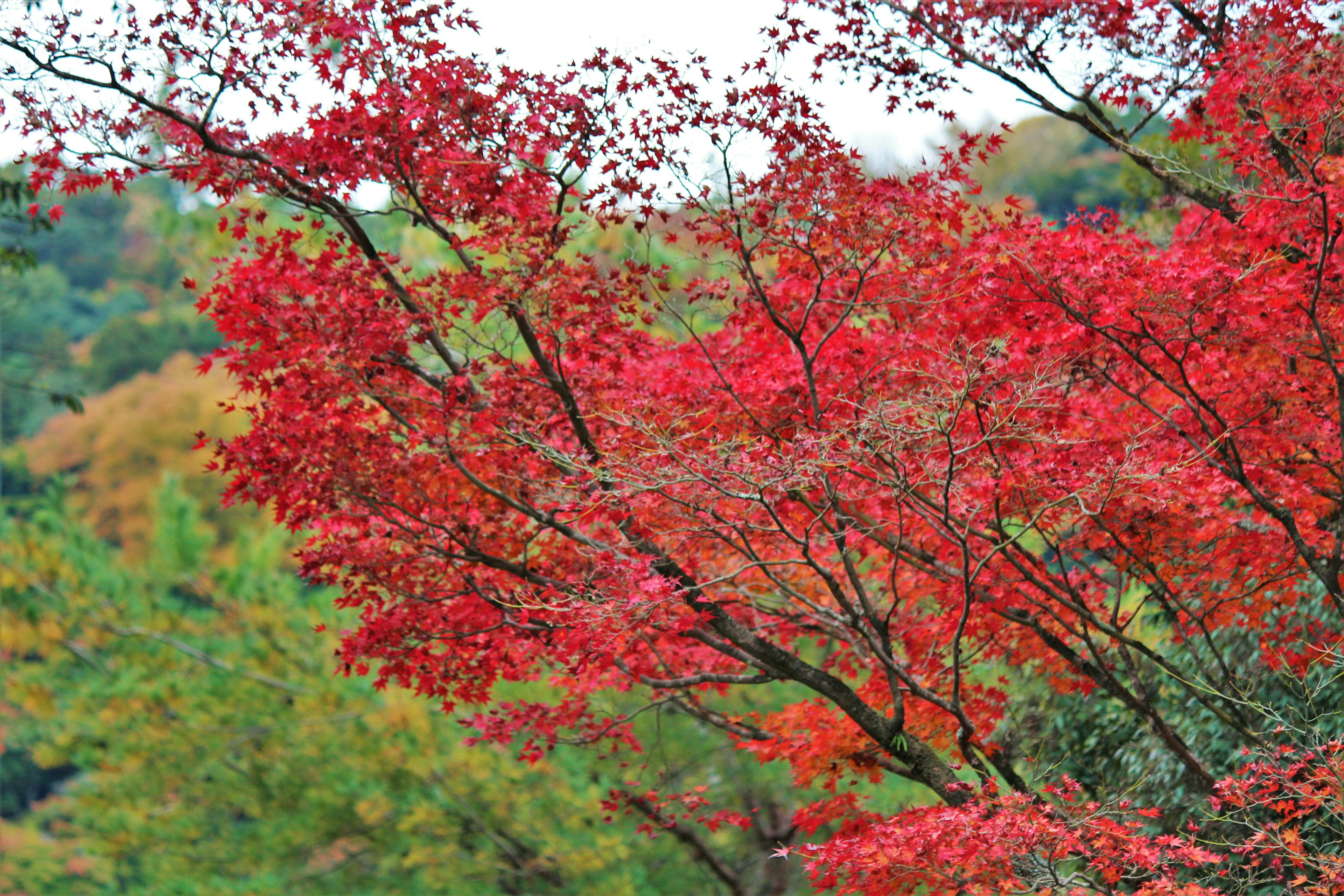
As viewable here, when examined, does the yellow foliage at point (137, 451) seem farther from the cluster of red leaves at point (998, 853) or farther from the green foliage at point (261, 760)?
the cluster of red leaves at point (998, 853)

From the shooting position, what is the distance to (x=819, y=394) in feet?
16.9

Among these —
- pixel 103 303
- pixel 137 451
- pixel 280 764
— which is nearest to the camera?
pixel 280 764

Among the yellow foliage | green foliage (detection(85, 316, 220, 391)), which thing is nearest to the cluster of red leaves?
the yellow foliage

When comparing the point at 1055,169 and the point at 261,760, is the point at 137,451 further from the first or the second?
the point at 1055,169

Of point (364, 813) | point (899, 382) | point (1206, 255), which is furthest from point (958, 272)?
point (364, 813)

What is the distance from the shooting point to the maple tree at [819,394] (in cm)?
438

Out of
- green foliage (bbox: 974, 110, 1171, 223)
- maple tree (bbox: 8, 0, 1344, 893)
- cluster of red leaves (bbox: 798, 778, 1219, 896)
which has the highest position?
green foliage (bbox: 974, 110, 1171, 223)

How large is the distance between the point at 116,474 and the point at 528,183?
31.5 m

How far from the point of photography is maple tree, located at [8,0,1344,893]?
4.38 meters

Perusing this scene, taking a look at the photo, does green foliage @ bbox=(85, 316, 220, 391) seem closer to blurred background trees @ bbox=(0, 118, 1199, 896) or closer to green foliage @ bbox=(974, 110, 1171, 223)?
green foliage @ bbox=(974, 110, 1171, 223)

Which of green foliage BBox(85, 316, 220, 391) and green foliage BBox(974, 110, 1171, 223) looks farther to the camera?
green foliage BBox(85, 316, 220, 391)

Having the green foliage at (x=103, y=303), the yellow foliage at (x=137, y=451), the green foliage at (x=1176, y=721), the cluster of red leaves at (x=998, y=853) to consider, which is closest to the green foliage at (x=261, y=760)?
the green foliage at (x=1176, y=721)

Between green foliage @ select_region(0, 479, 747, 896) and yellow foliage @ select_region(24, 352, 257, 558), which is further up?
yellow foliage @ select_region(24, 352, 257, 558)

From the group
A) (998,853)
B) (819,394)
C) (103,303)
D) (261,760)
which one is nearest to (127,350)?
(103,303)
